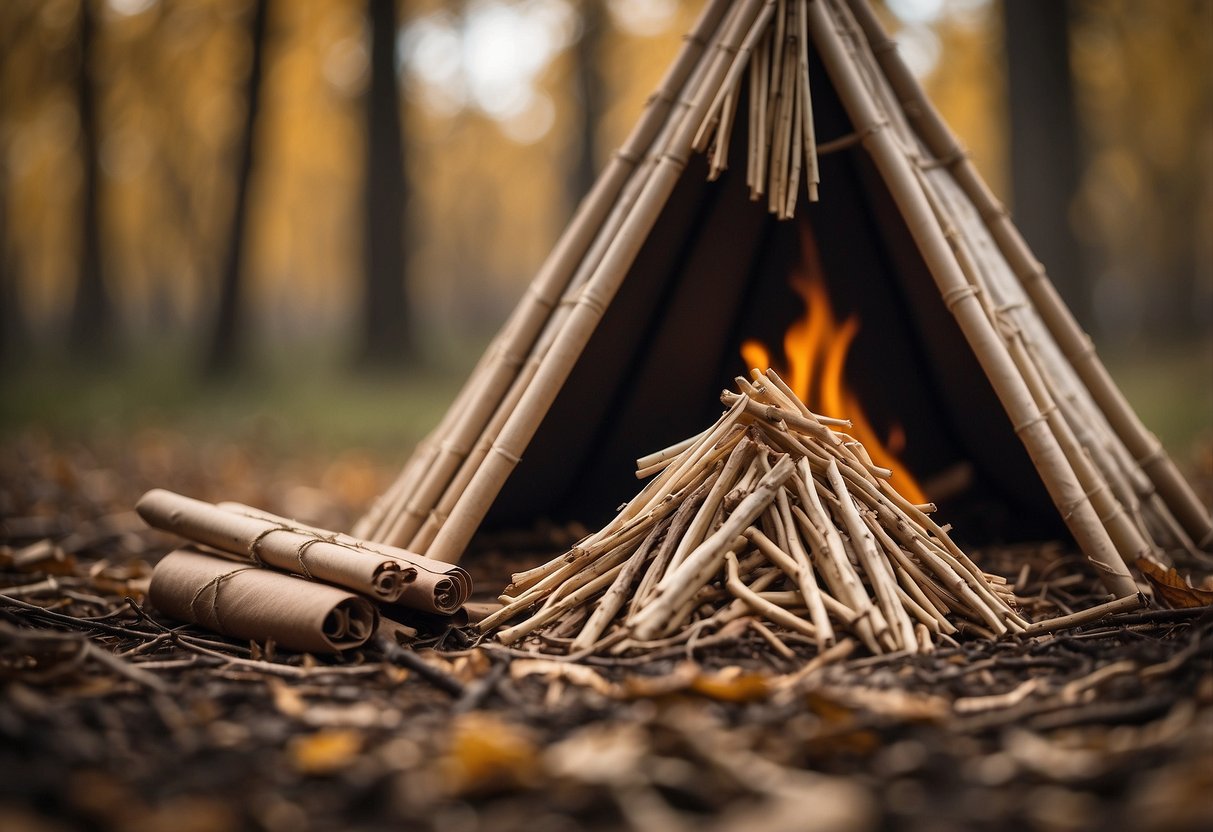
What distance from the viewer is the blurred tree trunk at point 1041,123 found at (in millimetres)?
9297

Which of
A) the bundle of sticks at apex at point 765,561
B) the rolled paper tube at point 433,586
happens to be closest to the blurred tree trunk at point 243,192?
the rolled paper tube at point 433,586

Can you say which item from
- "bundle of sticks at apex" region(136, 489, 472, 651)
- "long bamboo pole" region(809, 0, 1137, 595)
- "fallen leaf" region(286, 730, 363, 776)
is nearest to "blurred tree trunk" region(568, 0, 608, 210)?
"long bamboo pole" region(809, 0, 1137, 595)

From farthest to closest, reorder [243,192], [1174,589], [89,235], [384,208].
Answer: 1. [89,235]
2. [384,208]
3. [243,192]
4. [1174,589]

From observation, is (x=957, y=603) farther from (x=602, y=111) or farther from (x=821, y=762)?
(x=602, y=111)

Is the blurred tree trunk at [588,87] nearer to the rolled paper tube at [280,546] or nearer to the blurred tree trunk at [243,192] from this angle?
the blurred tree trunk at [243,192]

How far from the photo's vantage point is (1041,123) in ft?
30.7

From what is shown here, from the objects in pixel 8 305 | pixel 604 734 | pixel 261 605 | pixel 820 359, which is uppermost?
pixel 8 305

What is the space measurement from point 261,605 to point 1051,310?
3135 millimetres

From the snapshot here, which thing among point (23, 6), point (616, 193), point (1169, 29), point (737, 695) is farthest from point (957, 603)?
point (23, 6)

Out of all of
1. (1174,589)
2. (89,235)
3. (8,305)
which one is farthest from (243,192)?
(1174,589)

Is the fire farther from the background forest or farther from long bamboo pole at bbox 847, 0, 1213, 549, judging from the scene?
the background forest

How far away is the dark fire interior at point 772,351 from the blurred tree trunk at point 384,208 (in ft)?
23.9

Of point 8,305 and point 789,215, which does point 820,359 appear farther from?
point 8,305

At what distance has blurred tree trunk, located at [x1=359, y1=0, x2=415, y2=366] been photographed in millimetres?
10859
